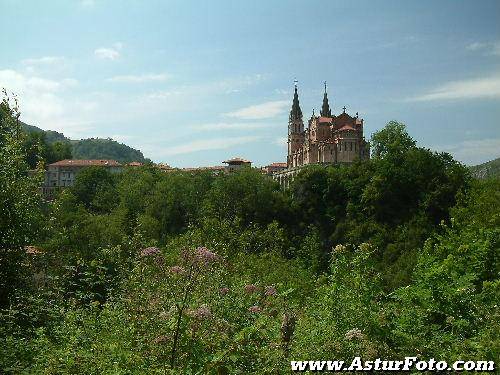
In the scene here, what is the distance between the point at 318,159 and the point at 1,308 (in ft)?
207

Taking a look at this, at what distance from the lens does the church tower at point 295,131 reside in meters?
84.4

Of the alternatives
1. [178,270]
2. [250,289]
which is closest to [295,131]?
[250,289]

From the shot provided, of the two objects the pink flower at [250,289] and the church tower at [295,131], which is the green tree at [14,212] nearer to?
the pink flower at [250,289]

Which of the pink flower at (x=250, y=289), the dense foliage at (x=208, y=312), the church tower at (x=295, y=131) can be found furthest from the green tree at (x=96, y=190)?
the pink flower at (x=250, y=289)

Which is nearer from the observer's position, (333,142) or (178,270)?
(178,270)

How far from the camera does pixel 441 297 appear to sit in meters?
7.67

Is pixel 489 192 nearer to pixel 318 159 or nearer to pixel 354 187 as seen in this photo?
pixel 354 187

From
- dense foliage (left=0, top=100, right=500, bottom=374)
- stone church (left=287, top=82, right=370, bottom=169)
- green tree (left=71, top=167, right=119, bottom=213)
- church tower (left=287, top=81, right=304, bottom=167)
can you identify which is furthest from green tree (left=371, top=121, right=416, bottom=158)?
dense foliage (left=0, top=100, right=500, bottom=374)

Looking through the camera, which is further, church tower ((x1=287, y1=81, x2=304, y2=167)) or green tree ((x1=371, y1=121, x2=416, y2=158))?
church tower ((x1=287, y1=81, x2=304, y2=167))

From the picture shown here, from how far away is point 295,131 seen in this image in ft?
279

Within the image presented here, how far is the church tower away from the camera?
8444cm

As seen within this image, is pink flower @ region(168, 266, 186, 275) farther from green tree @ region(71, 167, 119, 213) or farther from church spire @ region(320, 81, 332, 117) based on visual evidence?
church spire @ region(320, 81, 332, 117)

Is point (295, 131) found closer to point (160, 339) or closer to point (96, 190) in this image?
point (96, 190)

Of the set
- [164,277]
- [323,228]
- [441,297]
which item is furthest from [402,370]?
[323,228]
